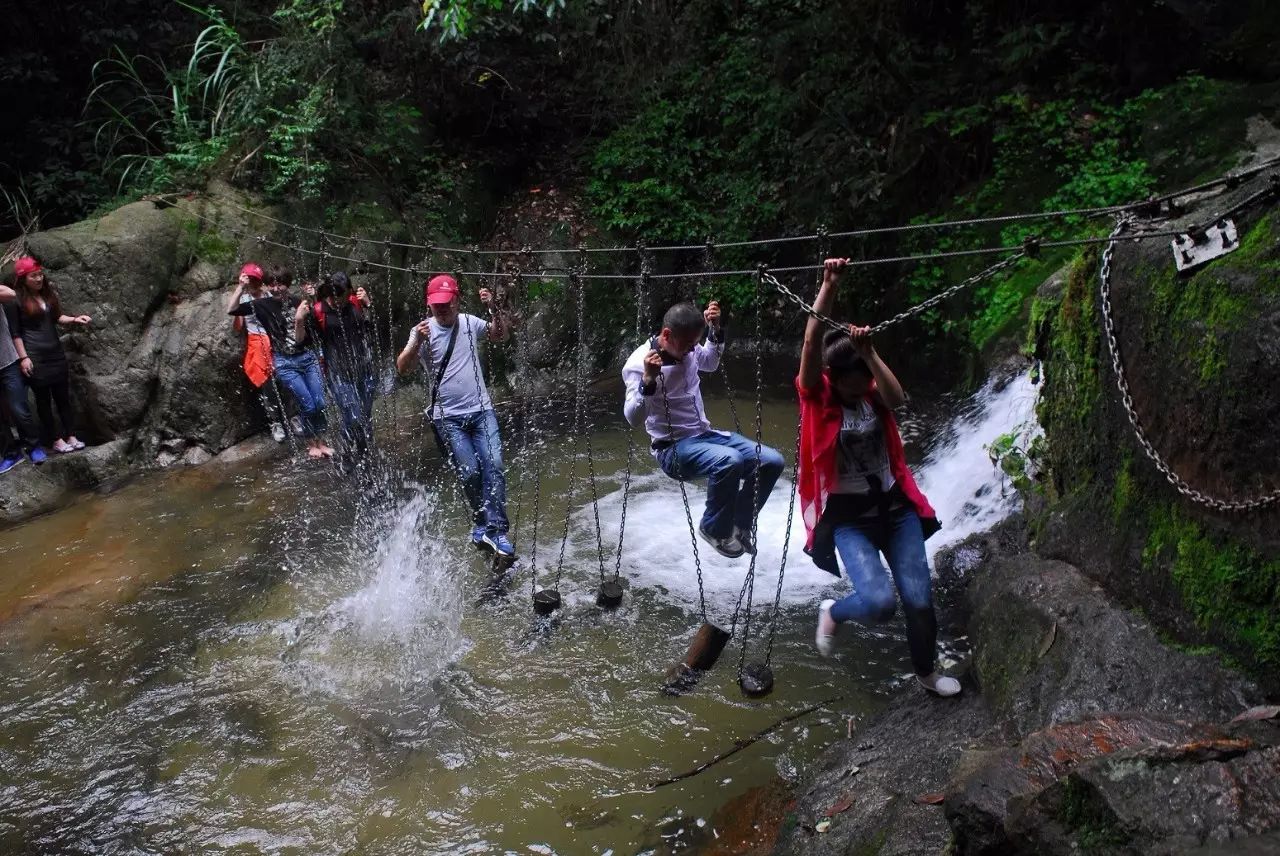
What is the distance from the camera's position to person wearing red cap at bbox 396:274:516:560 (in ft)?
17.4

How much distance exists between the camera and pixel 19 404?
7.34 metres

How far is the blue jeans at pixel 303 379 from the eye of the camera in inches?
290

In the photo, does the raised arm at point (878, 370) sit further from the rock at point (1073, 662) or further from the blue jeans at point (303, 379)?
the blue jeans at point (303, 379)

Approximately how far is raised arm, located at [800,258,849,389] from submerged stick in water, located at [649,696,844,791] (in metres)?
1.55

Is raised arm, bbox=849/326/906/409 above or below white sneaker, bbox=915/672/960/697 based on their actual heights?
above

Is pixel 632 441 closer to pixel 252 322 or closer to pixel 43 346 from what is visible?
pixel 252 322

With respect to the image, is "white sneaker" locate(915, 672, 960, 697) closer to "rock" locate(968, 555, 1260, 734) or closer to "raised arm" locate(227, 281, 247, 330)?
"rock" locate(968, 555, 1260, 734)

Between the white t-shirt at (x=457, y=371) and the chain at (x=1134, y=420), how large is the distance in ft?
10.9

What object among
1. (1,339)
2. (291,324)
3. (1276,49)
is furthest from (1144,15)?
(1,339)

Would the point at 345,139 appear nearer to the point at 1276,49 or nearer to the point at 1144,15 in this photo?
the point at 1144,15

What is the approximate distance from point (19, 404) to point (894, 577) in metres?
7.20

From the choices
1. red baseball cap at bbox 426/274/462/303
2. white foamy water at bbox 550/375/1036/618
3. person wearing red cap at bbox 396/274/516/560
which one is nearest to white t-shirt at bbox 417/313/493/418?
person wearing red cap at bbox 396/274/516/560

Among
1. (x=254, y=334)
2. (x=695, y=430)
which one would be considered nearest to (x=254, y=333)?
(x=254, y=334)

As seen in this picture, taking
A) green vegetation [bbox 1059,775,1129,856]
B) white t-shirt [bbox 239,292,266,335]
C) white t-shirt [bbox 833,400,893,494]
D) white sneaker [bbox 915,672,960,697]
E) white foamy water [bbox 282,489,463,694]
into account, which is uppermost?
white t-shirt [bbox 239,292,266,335]
